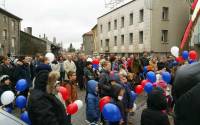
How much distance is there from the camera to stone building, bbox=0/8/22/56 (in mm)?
50025

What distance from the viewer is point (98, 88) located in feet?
28.8

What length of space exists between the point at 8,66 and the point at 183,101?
1115 cm

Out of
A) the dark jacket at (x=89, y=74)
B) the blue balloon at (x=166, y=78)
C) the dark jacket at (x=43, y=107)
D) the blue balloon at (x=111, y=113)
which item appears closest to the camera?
the dark jacket at (x=43, y=107)

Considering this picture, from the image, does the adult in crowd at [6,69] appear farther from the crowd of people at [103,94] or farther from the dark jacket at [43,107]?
the dark jacket at [43,107]

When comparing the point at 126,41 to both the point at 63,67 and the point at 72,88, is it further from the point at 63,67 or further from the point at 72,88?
the point at 72,88

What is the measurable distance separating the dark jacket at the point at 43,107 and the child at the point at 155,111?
124 cm

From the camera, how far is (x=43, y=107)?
4.75 metres

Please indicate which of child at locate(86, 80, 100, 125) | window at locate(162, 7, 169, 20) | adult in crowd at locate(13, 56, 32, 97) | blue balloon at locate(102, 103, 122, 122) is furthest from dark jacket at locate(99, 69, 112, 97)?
window at locate(162, 7, 169, 20)

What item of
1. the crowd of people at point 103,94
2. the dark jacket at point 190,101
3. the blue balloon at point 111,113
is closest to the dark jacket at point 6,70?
the crowd of people at point 103,94

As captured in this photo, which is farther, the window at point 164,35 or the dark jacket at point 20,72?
the window at point 164,35

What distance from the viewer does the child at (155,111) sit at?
536 cm

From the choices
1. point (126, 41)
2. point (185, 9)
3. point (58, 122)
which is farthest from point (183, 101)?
point (126, 41)

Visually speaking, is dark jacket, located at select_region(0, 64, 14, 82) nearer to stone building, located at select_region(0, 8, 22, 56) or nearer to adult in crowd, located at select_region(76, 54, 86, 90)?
adult in crowd, located at select_region(76, 54, 86, 90)

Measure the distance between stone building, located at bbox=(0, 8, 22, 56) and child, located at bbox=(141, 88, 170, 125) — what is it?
42866 millimetres
